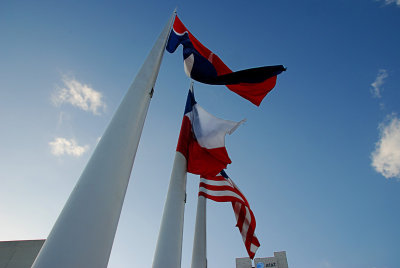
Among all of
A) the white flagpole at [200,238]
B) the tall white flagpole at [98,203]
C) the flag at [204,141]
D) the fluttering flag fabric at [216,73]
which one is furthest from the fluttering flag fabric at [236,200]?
the tall white flagpole at [98,203]

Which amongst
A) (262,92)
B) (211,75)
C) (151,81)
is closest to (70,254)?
(151,81)

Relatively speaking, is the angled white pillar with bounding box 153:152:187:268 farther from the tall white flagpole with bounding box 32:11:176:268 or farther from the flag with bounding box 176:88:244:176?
the tall white flagpole with bounding box 32:11:176:268

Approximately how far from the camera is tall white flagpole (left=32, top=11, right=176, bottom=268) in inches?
109

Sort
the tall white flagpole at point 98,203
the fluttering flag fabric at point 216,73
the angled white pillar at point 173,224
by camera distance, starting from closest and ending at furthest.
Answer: the tall white flagpole at point 98,203, the angled white pillar at point 173,224, the fluttering flag fabric at point 216,73

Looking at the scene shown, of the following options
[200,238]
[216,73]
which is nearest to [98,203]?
[216,73]

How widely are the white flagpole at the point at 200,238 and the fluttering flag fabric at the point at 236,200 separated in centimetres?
71

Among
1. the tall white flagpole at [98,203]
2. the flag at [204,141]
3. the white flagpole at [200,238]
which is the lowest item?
the tall white flagpole at [98,203]

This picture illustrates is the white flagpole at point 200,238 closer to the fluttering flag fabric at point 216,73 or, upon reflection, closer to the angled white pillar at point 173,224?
the angled white pillar at point 173,224

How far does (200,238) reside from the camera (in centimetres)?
1048

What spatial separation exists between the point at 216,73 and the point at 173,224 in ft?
15.9

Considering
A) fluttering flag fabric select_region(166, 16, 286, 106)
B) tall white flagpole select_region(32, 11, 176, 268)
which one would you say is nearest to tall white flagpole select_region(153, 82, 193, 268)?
fluttering flag fabric select_region(166, 16, 286, 106)

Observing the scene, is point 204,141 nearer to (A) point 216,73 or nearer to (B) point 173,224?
(A) point 216,73

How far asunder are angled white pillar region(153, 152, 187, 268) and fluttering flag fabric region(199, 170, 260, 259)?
8.36 ft

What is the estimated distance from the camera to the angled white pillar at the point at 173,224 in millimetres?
6531
